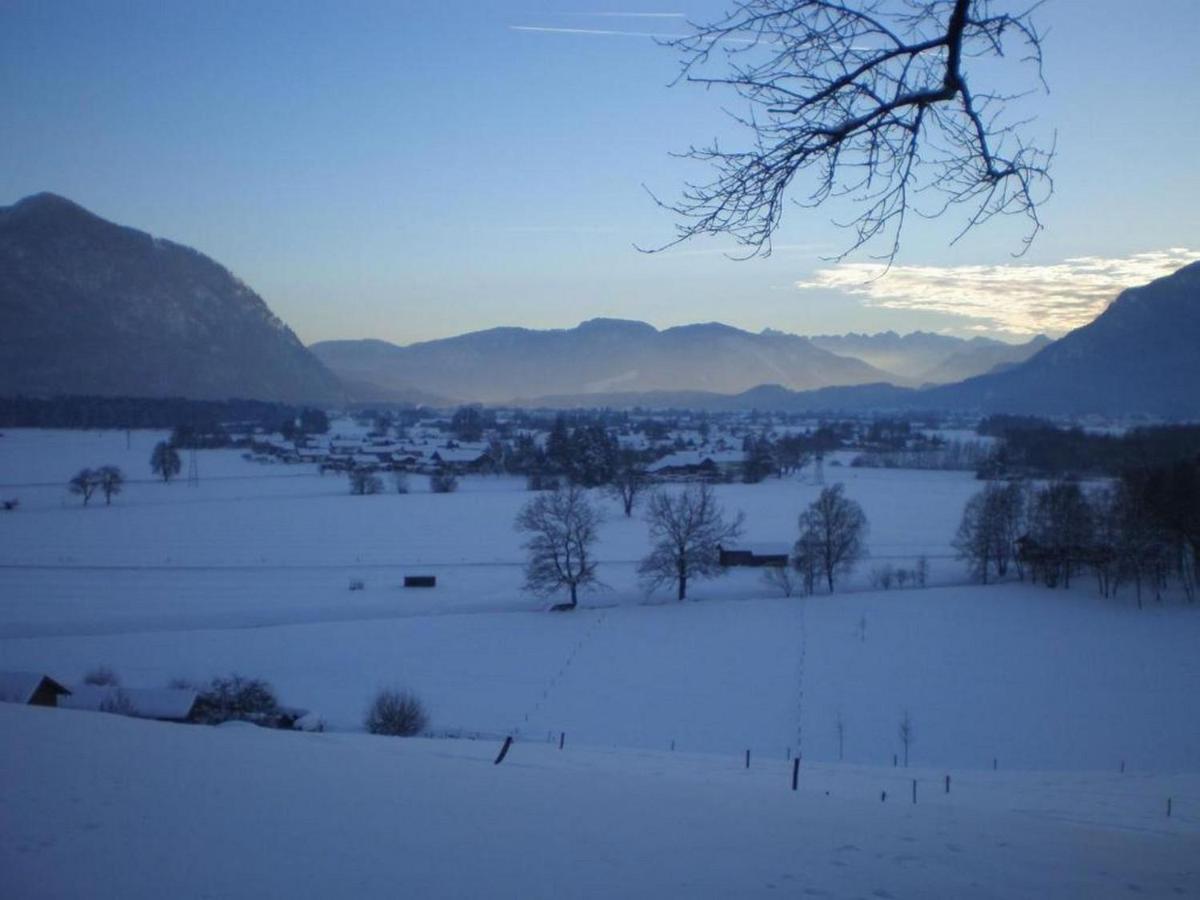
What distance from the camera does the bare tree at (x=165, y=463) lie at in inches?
1858

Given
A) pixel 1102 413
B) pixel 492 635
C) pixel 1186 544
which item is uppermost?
pixel 1102 413

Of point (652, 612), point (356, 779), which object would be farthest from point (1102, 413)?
point (356, 779)

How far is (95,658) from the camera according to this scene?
56.3 ft

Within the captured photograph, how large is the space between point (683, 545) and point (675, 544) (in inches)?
13.3

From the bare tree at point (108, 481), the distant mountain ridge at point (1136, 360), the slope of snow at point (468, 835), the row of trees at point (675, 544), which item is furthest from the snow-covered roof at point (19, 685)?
the distant mountain ridge at point (1136, 360)

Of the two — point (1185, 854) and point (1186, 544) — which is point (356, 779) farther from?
point (1186, 544)

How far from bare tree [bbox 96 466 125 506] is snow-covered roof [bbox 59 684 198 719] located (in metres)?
29.7

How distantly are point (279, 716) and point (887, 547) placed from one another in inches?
1011

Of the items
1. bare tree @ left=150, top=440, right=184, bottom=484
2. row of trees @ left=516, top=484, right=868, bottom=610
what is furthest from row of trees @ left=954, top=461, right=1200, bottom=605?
bare tree @ left=150, top=440, right=184, bottom=484

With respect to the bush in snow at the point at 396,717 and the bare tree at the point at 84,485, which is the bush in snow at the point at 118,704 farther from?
the bare tree at the point at 84,485

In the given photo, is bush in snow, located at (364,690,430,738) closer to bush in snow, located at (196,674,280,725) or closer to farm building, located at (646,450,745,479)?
bush in snow, located at (196,674,280,725)

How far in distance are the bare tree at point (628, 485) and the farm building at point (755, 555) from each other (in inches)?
509

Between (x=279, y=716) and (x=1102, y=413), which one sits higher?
(x=1102, y=413)

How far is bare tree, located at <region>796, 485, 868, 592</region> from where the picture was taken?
27.2 meters
